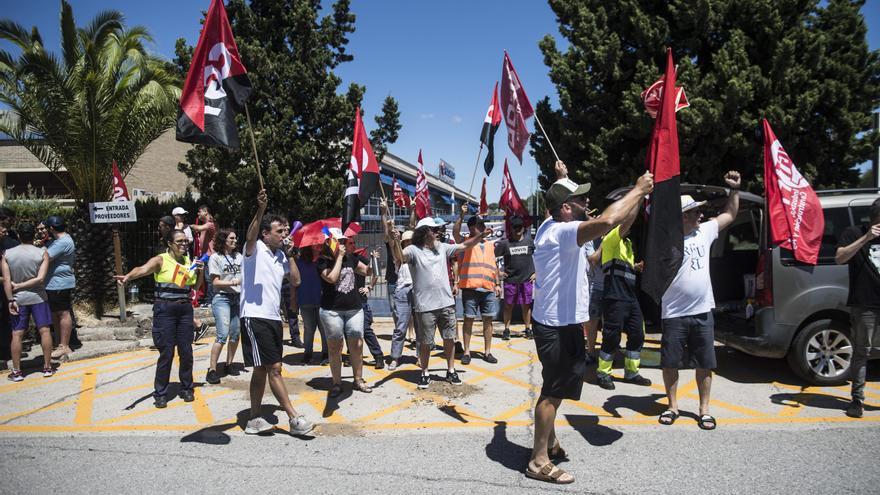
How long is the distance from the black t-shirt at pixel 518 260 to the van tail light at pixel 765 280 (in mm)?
3394

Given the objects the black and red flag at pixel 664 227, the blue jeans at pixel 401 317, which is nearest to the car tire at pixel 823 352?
the black and red flag at pixel 664 227

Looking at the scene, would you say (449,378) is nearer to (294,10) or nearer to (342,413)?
(342,413)

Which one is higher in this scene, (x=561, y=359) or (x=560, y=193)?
(x=560, y=193)

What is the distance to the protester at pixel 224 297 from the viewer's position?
6.56 m

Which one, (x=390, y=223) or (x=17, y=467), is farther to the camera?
(x=390, y=223)

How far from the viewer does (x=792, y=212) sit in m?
5.55

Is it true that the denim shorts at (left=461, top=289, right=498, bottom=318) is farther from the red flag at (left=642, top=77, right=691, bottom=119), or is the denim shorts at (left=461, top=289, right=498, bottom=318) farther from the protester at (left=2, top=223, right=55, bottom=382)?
the protester at (left=2, top=223, right=55, bottom=382)

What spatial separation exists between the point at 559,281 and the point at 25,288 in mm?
6824

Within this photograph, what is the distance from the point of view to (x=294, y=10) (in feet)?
42.3

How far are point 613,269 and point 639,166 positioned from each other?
6.28 m

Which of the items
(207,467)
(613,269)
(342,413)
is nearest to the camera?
(207,467)

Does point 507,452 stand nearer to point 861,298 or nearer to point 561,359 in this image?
point 561,359

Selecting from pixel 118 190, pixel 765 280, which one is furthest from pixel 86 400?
pixel 765 280

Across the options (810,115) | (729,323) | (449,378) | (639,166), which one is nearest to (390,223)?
(449,378)
